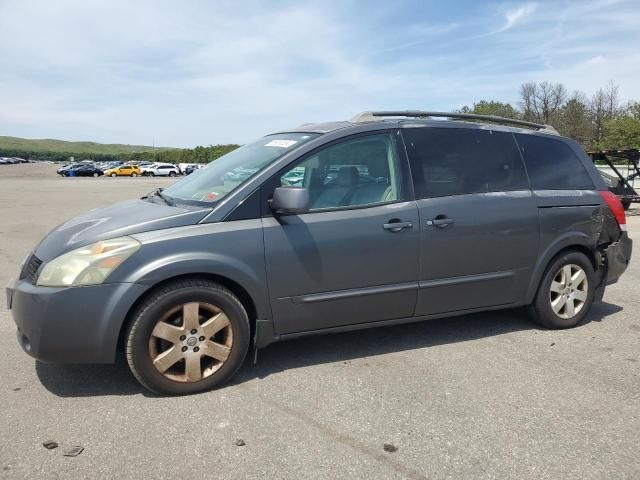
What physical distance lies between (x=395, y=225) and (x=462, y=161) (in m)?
0.90

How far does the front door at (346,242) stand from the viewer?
3592 millimetres

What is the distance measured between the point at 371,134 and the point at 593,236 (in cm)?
227

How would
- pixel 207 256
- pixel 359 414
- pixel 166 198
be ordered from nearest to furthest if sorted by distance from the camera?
pixel 359 414 < pixel 207 256 < pixel 166 198

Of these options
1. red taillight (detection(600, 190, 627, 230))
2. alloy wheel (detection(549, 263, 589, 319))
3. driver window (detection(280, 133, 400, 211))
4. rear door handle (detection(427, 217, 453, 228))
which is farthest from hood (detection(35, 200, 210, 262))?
red taillight (detection(600, 190, 627, 230))

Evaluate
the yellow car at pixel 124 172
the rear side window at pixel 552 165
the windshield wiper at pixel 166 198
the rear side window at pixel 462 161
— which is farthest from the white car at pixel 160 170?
the rear side window at pixel 462 161

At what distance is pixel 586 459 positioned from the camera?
2.71 m

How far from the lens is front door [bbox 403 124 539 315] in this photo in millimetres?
4027

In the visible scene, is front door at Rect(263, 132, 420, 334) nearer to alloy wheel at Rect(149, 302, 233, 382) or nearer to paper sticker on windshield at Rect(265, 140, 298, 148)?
paper sticker on windshield at Rect(265, 140, 298, 148)

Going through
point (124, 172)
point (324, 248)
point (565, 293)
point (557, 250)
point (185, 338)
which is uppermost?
point (124, 172)

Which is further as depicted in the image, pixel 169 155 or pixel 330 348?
pixel 169 155

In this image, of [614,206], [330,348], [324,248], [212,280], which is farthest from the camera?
[614,206]

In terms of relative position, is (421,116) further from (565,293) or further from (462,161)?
(565,293)

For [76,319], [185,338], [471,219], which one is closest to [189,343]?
[185,338]

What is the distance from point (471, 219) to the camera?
13.5 feet
